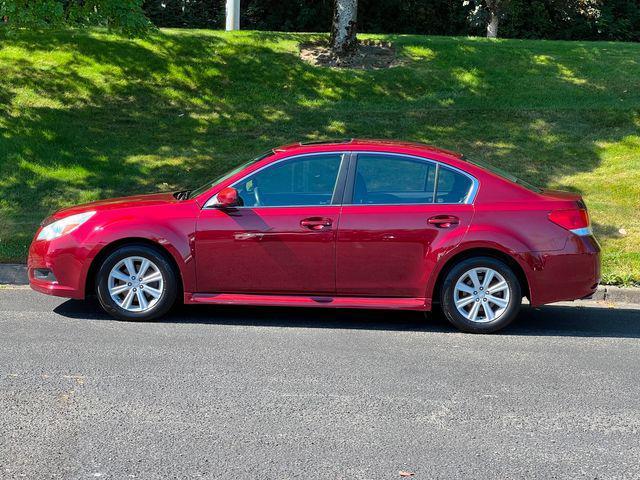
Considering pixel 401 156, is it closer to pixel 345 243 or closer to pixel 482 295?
pixel 345 243

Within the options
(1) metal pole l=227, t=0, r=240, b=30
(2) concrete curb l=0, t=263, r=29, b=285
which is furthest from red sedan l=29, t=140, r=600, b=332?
(1) metal pole l=227, t=0, r=240, b=30

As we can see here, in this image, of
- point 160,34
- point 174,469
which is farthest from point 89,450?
point 160,34

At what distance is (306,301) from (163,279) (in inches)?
47.1

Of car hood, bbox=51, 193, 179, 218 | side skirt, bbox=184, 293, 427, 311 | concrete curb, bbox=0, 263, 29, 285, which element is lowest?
concrete curb, bbox=0, 263, 29, 285

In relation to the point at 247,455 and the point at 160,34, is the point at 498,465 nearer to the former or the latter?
the point at 247,455

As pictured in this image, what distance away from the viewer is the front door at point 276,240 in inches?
287

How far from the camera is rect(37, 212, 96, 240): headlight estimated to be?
7512mm

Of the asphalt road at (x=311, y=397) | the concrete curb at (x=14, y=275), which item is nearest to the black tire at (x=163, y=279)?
the asphalt road at (x=311, y=397)

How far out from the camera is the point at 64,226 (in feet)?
24.8

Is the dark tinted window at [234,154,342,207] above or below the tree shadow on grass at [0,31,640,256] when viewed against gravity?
below

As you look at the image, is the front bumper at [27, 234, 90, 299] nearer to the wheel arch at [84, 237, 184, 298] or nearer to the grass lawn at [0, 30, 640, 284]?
the wheel arch at [84, 237, 184, 298]

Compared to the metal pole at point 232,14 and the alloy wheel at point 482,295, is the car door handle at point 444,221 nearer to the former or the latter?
the alloy wheel at point 482,295

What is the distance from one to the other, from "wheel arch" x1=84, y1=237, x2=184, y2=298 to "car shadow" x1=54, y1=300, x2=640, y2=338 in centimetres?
37

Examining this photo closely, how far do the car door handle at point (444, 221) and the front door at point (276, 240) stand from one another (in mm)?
781
